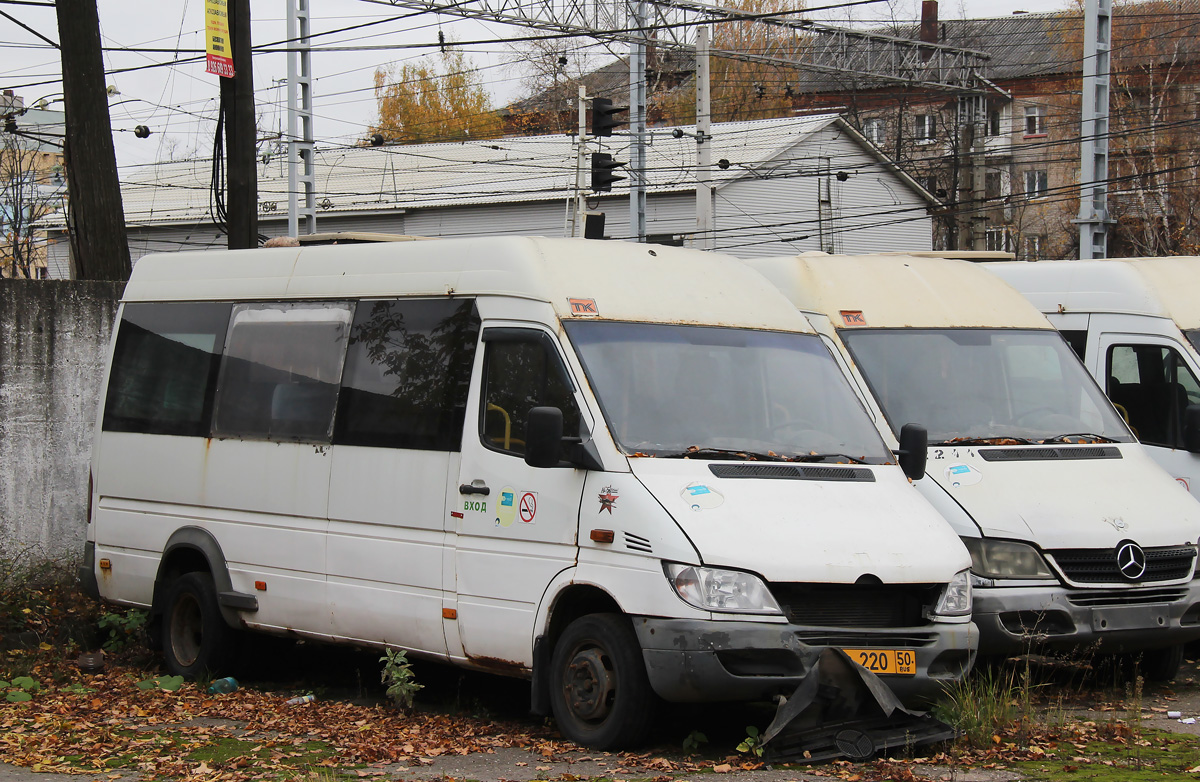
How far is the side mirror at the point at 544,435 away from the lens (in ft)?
23.2

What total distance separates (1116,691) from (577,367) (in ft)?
13.8

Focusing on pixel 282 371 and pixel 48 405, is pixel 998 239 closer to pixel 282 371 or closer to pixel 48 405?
pixel 48 405

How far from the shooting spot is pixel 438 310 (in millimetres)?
8484

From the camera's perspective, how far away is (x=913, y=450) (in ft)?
27.5

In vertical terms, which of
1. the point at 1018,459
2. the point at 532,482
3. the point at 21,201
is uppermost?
the point at 21,201

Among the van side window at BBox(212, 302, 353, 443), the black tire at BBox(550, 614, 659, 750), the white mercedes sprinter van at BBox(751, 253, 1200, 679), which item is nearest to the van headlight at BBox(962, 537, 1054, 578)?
the white mercedes sprinter van at BBox(751, 253, 1200, 679)

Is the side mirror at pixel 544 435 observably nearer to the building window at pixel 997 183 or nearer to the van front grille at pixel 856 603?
the van front grille at pixel 856 603

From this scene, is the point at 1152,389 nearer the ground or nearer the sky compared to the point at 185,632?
nearer the sky

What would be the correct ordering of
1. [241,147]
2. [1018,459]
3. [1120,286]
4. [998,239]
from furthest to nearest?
[998,239]
[241,147]
[1120,286]
[1018,459]

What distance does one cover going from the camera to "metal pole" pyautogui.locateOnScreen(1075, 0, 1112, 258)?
67.8 feet

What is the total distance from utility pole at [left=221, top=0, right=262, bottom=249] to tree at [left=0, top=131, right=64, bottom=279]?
28113 millimetres

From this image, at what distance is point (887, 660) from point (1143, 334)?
5.08 meters

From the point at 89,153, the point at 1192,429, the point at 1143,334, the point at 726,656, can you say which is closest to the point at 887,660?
the point at 726,656

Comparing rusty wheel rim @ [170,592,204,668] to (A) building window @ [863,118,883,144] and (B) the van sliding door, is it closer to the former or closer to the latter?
(B) the van sliding door
